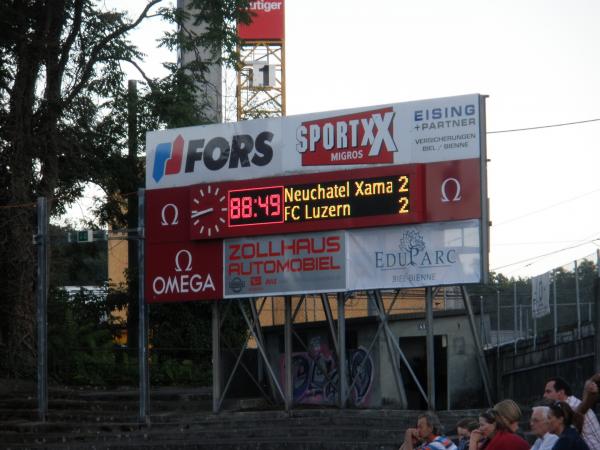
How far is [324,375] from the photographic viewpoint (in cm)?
2988

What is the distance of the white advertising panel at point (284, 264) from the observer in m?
26.5

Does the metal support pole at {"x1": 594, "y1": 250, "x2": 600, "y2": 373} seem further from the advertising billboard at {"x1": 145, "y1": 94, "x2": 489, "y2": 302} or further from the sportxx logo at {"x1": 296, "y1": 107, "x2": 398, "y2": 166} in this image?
the sportxx logo at {"x1": 296, "y1": 107, "x2": 398, "y2": 166}

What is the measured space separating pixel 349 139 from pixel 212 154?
347 cm

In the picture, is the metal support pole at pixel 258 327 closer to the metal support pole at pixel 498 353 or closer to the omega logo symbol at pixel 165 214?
the omega logo symbol at pixel 165 214

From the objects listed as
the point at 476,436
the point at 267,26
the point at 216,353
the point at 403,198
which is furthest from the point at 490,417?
the point at 267,26

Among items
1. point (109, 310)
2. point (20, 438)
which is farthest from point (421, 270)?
point (109, 310)

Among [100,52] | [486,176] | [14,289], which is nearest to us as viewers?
[486,176]

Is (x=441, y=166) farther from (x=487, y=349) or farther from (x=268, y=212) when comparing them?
(x=487, y=349)

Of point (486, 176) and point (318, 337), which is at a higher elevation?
point (486, 176)

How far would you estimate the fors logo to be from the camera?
→ 28875mm

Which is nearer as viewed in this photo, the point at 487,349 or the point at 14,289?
the point at 487,349

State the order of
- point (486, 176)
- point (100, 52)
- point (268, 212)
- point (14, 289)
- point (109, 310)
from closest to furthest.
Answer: point (486, 176)
point (268, 212)
point (14, 289)
point (100, 52)
point (109, 310)

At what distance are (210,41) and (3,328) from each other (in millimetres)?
10493

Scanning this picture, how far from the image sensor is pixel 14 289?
35.8m
